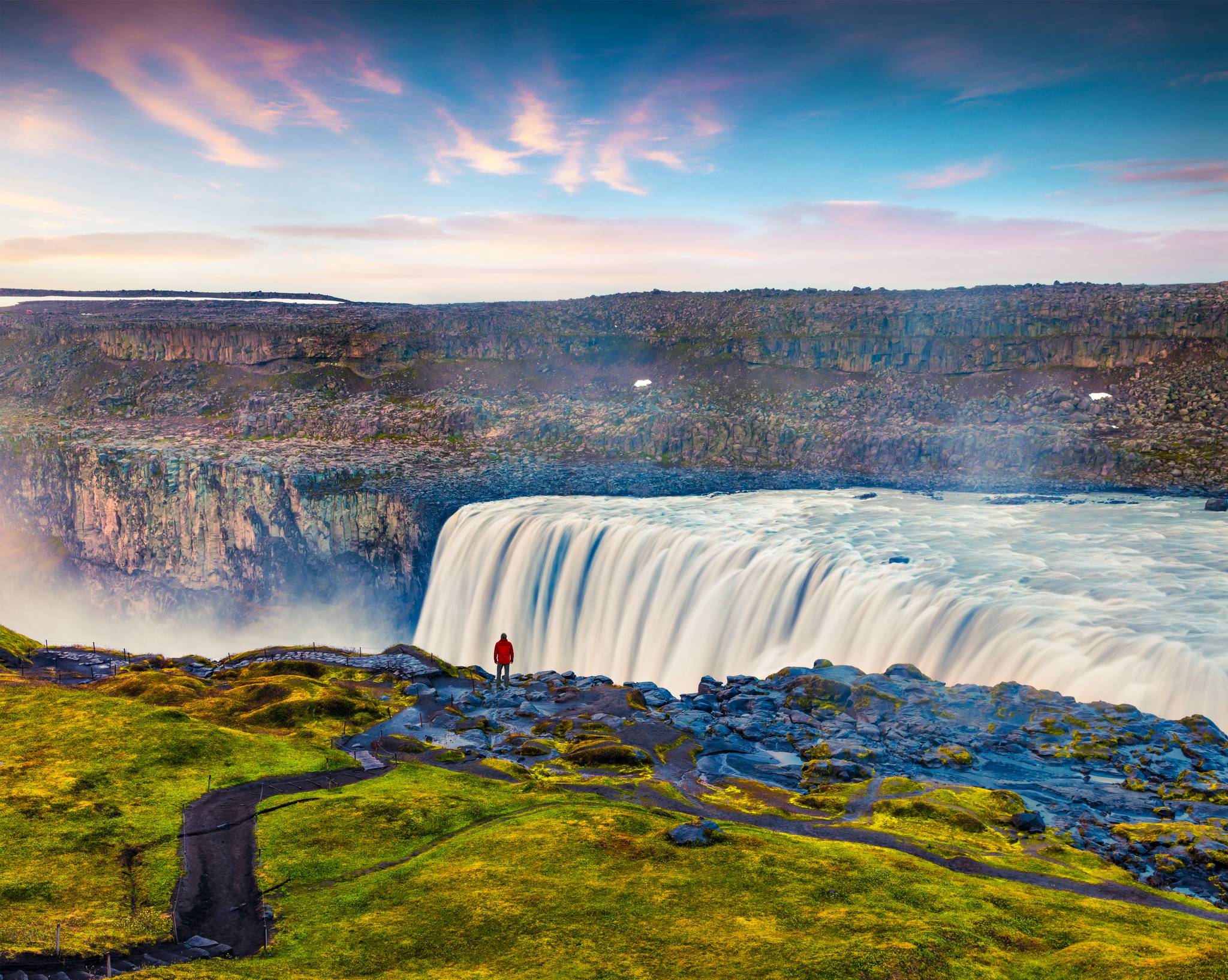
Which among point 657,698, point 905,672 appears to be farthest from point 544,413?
point 905,672

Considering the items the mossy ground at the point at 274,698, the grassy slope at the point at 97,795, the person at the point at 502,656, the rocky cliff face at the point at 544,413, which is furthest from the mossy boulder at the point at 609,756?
the rocky cliff face at the point at 544,413

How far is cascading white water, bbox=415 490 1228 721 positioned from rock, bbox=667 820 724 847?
2042 cm

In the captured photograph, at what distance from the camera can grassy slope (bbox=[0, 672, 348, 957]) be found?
19.4 metres

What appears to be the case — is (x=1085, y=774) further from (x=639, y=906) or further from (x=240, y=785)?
(x=240, y=785)

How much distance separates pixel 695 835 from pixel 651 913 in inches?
159

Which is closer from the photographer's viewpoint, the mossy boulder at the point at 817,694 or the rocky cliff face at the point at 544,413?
the mossy boulder at the point at 817,694

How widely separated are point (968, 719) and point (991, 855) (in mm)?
11432

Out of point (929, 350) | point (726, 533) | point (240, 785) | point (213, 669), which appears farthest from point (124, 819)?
point (929, 350)

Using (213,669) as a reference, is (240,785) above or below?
above

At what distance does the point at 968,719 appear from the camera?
35.4 meters

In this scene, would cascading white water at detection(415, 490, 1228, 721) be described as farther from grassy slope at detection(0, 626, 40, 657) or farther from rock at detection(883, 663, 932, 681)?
grassy slope at detection(0, 626, 40, 657)

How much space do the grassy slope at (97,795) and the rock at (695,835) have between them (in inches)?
452

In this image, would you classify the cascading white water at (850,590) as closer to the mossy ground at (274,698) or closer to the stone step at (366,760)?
the mossy ground at (274,698)

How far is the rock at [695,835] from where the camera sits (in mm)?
23125
